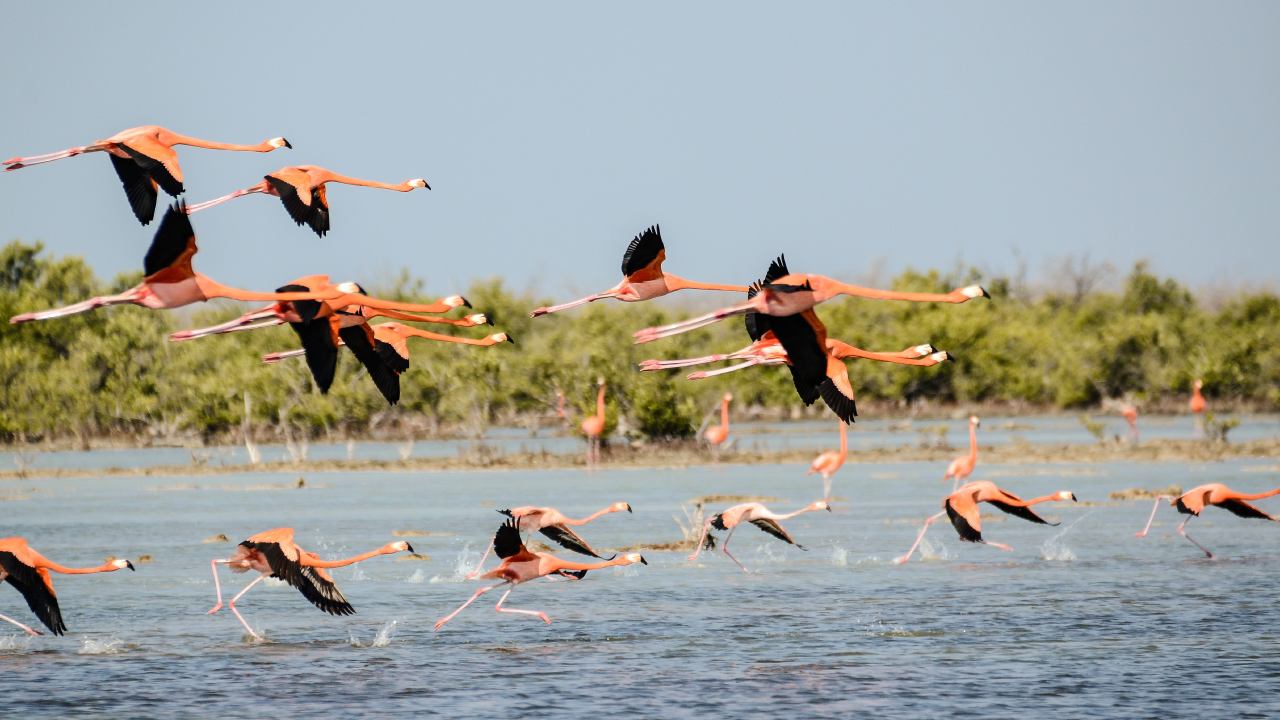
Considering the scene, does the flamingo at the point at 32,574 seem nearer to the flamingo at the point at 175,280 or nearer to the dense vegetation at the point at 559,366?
the flamingo at the point at 175,280

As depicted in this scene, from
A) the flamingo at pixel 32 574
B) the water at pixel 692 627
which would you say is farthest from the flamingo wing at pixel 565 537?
the flamingo at pixel 32 574

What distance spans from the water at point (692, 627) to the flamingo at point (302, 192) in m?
4.35

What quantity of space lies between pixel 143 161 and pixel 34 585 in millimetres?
5800

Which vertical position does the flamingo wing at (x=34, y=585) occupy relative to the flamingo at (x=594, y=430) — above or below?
below

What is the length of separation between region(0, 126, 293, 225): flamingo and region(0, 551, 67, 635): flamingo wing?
15.9 feet

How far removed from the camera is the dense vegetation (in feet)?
140

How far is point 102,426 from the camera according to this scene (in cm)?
4888

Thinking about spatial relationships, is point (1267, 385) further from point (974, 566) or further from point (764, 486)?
point (974, 566)

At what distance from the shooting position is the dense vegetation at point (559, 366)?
140ft

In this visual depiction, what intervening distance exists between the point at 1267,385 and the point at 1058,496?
47.4m

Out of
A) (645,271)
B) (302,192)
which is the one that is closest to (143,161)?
(302,192)

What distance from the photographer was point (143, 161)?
955 cm

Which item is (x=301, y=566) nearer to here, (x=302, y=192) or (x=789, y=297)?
(x=302, y=192)

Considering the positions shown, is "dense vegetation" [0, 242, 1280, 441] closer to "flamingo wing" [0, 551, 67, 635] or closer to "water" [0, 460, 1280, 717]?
"water" [0, 460, 1280, 717]
